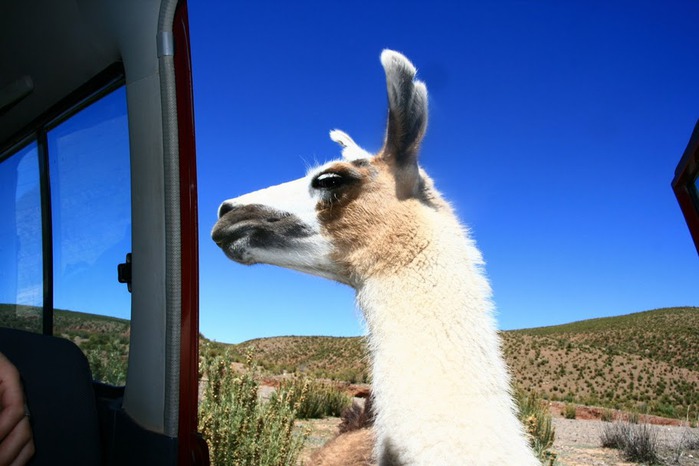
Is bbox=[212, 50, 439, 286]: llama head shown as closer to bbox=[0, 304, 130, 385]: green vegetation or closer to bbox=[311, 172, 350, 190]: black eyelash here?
bbox=[311, 172, 350, 190]: black eyelash

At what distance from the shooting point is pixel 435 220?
2588mm

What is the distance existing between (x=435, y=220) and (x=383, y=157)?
1.62ft

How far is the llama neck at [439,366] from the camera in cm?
183

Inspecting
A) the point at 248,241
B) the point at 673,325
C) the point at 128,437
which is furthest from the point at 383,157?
the point at 673,325

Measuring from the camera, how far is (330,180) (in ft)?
8.97

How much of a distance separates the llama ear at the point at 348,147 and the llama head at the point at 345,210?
0.28 ft

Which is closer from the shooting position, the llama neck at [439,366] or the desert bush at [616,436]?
the llama neck at [439,366]

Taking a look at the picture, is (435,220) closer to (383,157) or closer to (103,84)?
(383,157)

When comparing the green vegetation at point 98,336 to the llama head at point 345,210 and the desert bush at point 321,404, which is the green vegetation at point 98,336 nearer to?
the llama head at point 345,210

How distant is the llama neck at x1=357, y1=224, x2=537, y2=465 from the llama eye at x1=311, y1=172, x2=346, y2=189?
57cm

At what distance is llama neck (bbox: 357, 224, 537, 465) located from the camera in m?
→ 1.83

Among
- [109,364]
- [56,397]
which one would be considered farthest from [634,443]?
[56,397]

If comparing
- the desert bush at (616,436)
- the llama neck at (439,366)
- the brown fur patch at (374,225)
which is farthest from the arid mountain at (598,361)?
the llama neck at (439,366)

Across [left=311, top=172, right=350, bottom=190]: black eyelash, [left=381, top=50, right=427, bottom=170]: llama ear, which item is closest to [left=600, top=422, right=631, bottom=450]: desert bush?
[left=381, top=50, right=427, bottom=170]: llama ear
